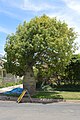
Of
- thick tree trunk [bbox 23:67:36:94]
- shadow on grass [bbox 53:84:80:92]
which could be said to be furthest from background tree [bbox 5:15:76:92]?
shadow on grass [bbox 53:84:80:92]

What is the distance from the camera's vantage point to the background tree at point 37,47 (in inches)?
887

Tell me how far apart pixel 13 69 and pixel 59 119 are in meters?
12.4

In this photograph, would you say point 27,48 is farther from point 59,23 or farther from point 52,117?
point 52,117

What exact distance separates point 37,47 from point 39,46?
19cm

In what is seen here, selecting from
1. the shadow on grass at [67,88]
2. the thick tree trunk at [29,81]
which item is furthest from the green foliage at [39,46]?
the shadow on grass at [67,88]

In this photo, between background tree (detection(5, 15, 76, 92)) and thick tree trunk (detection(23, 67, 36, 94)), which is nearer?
background tree (detection(5, 15, 76, 92))

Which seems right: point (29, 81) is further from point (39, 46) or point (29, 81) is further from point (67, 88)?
point (67, 88)

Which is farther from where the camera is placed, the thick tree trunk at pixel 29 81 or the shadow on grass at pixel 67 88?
the shadow on grass at pixel 67 88

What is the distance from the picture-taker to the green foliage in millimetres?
22516

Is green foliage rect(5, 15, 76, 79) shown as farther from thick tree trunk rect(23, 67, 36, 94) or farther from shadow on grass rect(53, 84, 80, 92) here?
shadow on grass rect(53, 84, 80, 92)

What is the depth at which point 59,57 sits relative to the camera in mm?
23250

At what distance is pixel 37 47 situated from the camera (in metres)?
22.5

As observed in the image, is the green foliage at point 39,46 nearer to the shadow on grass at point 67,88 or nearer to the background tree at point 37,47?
the background tree at point 37,47

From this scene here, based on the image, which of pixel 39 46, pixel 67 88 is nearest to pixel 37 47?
pixel 39 46
